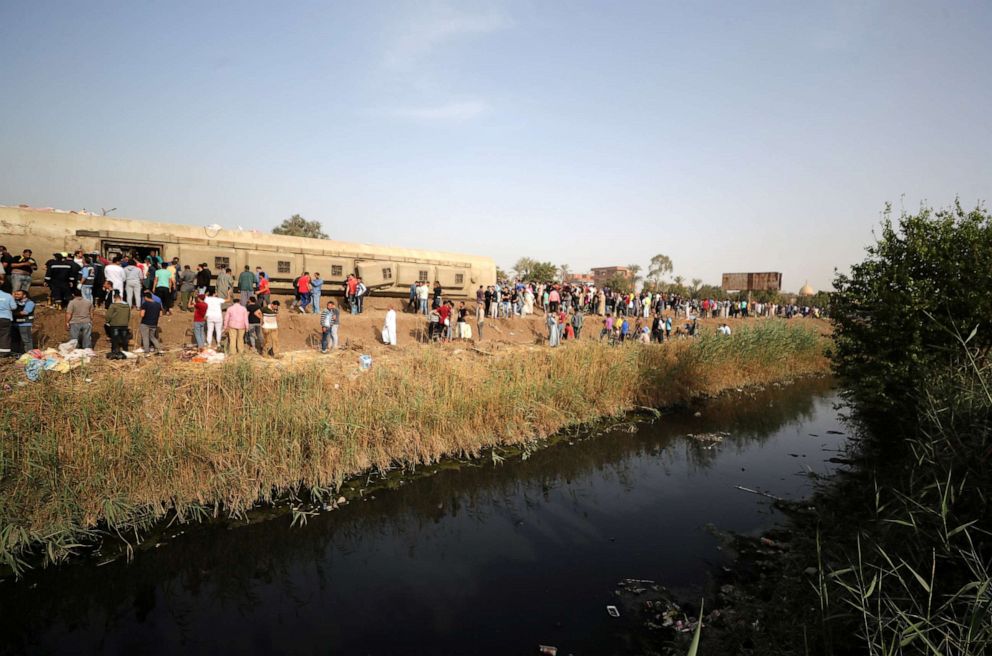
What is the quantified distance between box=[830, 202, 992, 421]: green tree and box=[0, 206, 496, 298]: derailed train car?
1722 centimetres

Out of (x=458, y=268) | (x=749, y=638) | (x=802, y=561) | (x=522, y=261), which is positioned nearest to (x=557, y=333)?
(x=458, y=268)

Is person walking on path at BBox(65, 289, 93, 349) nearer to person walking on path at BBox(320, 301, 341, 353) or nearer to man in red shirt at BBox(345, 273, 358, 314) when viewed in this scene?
person walking on path at BBox(320, 301, 341, 353)

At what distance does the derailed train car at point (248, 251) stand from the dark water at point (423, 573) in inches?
527

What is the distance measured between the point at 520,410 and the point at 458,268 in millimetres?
14837

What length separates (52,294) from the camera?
12719 millimetres

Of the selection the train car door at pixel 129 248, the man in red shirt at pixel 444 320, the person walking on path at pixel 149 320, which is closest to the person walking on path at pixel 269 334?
the person walking on path at pixel 149 320

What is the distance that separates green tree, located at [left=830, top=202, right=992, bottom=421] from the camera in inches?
→ 294

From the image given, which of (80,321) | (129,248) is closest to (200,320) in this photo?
(80,321)

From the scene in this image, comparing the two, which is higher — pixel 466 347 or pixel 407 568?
pixel 466 347

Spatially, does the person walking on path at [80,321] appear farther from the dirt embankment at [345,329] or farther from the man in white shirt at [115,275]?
→ the man in white shirt at [115,275]

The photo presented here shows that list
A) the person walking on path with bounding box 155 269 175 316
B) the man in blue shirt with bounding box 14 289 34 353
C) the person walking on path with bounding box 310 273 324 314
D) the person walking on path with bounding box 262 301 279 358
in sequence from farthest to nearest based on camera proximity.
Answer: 1. the person walking on path with bounding box 310 273 324 314
2. the person walking on path with bounding box 155 269 175 316
3. the person walking on path with bounding box 262 301 279 358
4. the man in blue shirt with bounding box 14 289 34 353

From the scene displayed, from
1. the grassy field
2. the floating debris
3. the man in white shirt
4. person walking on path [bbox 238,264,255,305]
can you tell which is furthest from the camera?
person walking on path [bbox 238,264,255,305]

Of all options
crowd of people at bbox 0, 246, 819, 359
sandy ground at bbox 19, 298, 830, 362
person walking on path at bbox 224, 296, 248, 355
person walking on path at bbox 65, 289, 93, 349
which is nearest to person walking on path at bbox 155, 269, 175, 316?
crowd of people at bbox 0, 246, 819, 359

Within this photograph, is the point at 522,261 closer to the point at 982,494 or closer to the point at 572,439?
the point at 572,439
